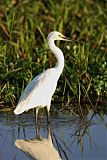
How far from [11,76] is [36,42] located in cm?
258

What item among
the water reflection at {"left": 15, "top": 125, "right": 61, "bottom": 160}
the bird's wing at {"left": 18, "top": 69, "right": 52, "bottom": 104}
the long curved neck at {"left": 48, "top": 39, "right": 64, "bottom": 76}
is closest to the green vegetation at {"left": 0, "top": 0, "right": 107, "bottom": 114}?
the long curved neck at {"left": 48, "top": 39, "right": 64, "bottom": 76}

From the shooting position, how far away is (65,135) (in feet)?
28.3

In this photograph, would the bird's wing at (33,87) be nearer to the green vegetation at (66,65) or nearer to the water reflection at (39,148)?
the water reflection at (39,148)

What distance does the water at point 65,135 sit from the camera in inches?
306

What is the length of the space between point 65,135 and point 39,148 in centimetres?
60

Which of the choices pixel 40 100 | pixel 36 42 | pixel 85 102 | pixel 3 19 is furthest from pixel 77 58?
pixel 3 19

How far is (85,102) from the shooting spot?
10195 millimetres

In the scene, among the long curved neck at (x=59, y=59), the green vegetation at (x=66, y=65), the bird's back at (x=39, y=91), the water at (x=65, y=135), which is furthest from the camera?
the green vegetation at (x=66, y=65)

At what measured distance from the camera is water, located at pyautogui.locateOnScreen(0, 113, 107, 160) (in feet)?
25.5

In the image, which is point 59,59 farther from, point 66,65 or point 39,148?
point 39,148

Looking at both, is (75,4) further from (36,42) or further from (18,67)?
(18,67)

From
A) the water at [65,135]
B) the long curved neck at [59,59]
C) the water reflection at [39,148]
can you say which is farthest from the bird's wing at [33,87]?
the water reflection at [39,148]

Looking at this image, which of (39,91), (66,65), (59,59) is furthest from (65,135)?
(66,65)

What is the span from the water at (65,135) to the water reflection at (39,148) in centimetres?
6
